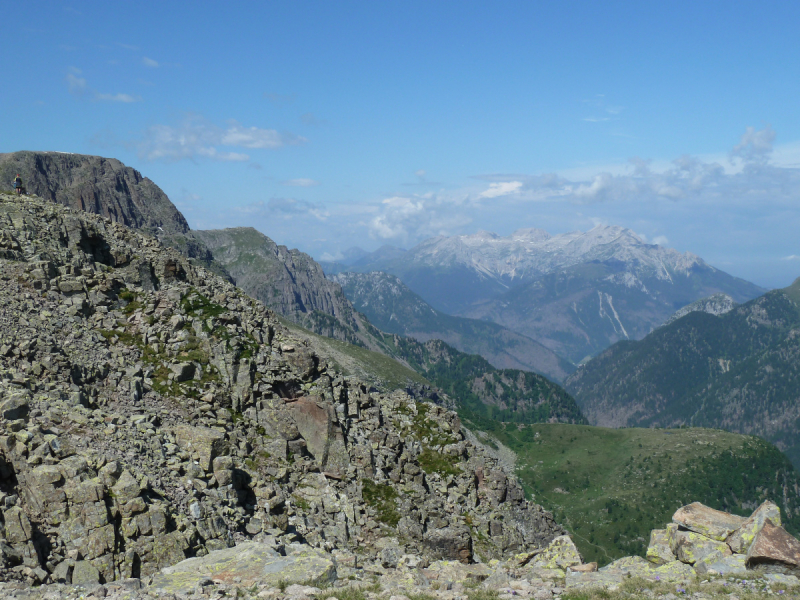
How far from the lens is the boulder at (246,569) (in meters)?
22.0

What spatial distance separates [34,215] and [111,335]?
1757 cm

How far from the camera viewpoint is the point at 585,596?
23.5 meters

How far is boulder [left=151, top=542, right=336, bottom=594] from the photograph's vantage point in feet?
72.1

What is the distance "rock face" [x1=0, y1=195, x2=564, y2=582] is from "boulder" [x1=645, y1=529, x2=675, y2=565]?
11.5 m

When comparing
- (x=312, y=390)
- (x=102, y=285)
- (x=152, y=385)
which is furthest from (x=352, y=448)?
(x=102, y=285)

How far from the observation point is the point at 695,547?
27859 millimetres

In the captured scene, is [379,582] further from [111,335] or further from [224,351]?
[111,335]

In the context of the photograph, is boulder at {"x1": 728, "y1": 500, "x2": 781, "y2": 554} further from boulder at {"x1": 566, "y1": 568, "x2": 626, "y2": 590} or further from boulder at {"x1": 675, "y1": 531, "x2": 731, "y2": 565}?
boulder at {"x1": 566, "y1": 568, "x2": 626, "y2": 590}

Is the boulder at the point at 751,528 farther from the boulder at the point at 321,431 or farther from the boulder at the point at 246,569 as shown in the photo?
the boulder at the point at 321,431

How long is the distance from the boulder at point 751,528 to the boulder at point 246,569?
65.6 ft

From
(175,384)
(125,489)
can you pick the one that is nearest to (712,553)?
(125,489)

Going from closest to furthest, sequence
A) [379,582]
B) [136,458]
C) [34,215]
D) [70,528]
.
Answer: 1. [70,528]
2. [379,582]
3. [136,458]
4. [34,215]

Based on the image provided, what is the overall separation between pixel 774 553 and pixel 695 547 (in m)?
3.62

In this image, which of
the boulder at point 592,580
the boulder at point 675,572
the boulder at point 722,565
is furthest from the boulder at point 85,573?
the boulder at point 722,565
